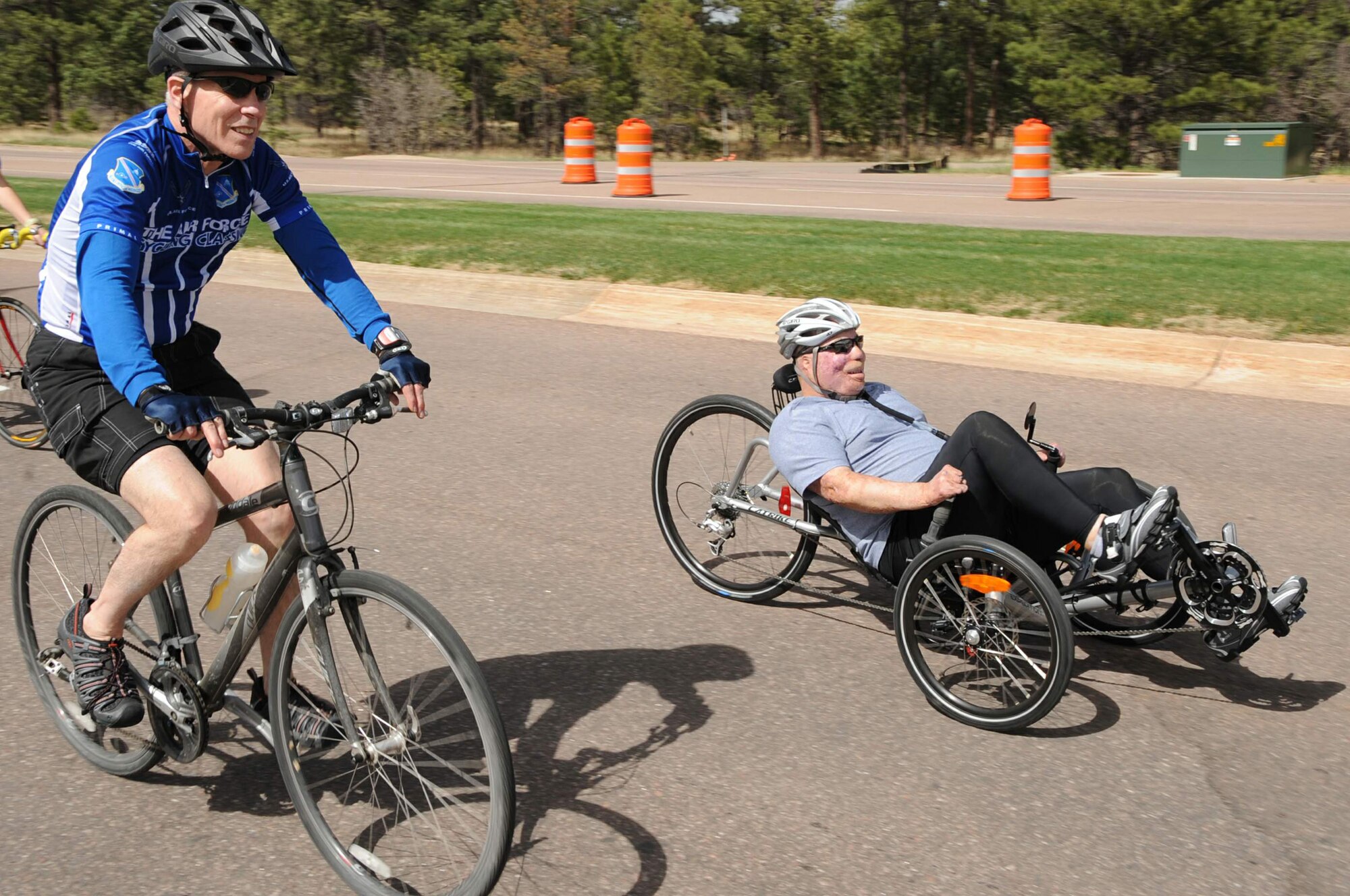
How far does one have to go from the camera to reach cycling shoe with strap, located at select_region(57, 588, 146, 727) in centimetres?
365

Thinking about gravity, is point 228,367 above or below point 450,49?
below

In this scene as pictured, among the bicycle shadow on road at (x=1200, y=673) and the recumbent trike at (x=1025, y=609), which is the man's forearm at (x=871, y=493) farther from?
the bicycle shadow on road at (x=1200, y=673)

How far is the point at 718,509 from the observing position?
555 cm

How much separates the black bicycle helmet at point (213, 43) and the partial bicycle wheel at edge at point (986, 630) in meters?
2.48

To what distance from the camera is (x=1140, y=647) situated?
481cm

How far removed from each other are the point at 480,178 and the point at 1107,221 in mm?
15336

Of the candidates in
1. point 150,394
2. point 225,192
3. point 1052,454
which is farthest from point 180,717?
point 1052,454

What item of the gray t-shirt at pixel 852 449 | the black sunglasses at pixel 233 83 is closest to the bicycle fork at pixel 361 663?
the black sunglasses at pixel 233 83

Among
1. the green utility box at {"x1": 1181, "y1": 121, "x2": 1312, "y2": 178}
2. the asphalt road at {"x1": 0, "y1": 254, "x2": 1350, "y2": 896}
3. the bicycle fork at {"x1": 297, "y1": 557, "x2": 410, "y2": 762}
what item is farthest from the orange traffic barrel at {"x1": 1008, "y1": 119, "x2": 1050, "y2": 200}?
the bicycle fork at {"x1": 297, "y1": 557, "x2": 410, "y2": 762}

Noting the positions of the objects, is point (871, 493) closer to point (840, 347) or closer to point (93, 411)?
point (840, 347)

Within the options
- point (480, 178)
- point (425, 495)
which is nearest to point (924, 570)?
point (425, 495)

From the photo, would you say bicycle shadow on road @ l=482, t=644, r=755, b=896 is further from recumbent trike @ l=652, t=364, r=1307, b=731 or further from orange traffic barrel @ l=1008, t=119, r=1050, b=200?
orange traffic barrel @ l=1008, t=119, r=1050, b=200

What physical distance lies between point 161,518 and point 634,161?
19302mm

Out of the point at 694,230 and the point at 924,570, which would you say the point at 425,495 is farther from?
the point at 694,230
